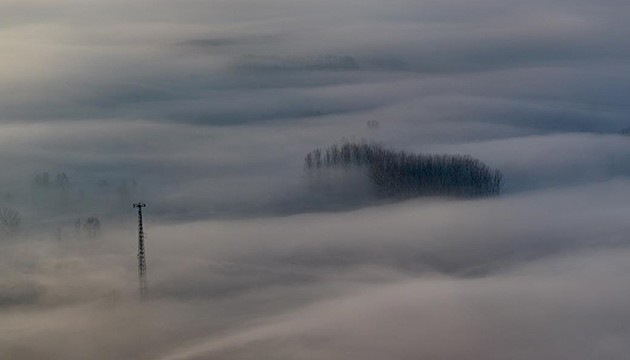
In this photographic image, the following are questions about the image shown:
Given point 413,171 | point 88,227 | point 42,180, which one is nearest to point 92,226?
point 88,227

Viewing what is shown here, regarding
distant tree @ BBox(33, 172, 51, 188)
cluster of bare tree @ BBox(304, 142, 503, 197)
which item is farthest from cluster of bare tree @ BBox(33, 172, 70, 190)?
cluster of bare tree @ BBox(304, 142, 503, 197)

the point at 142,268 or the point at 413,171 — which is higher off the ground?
the point at 413,171

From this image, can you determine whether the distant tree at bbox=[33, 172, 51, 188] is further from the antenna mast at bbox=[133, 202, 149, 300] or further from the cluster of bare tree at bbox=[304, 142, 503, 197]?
the cluster of bare tree at bbox=[304, 142, 503, 197]

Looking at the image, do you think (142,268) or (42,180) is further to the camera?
(42,180)

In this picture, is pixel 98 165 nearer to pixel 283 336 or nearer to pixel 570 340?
pixel 283 336

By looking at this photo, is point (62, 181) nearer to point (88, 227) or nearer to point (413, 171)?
point (88, 227)

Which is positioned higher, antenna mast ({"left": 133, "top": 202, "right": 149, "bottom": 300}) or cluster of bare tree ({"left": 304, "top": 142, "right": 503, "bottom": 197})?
cluster of bare tree ({"left": 304, "top": 142, "right": 503, "bottom": 197})

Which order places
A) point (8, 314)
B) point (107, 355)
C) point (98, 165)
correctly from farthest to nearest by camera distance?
point (98, 165)
point (8, 314)
point (107, 355)

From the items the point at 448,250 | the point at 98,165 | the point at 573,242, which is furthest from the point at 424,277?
the point at 98,165
